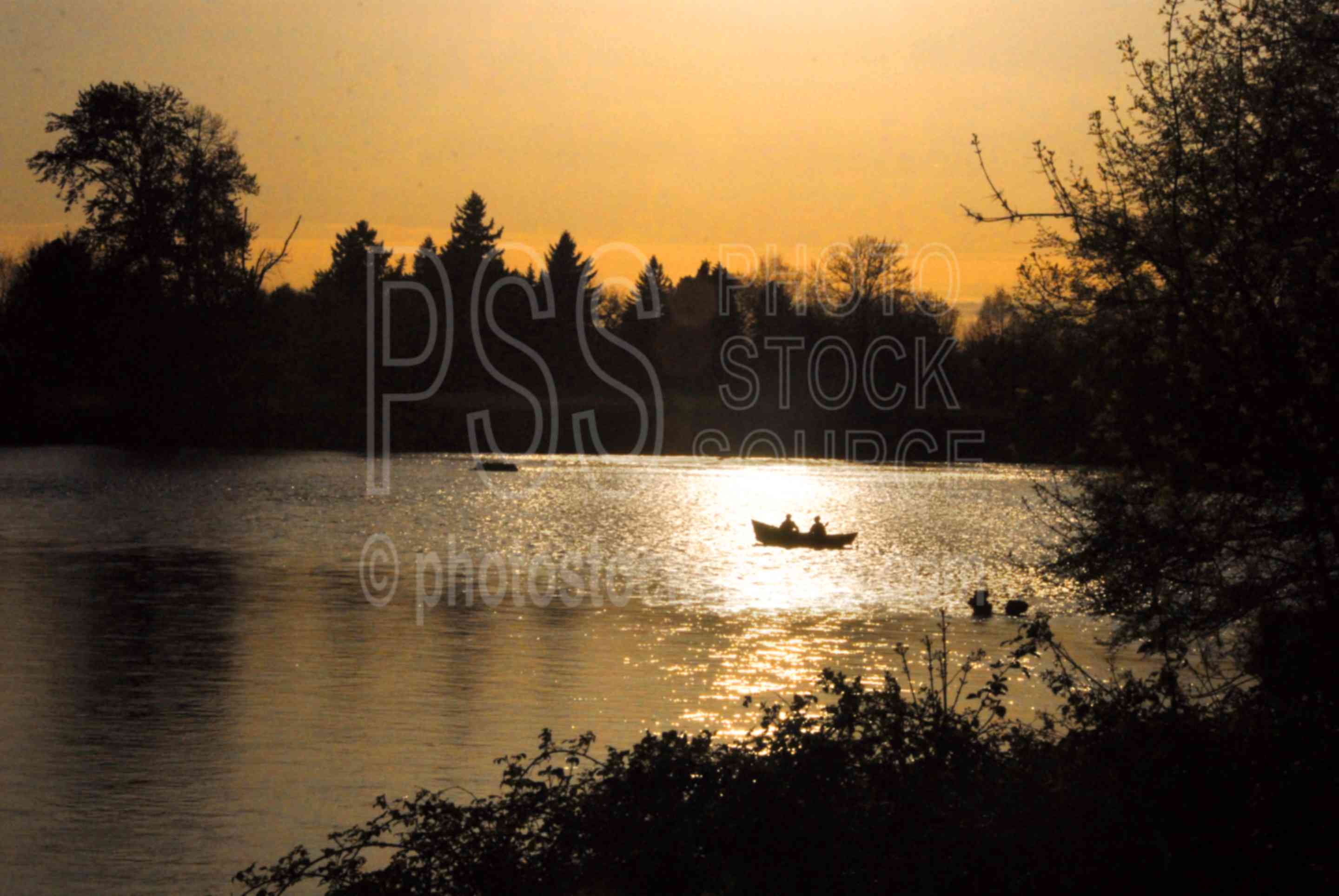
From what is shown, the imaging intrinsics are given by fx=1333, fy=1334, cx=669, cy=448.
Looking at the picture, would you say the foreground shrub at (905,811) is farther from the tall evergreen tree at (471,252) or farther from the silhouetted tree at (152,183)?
the tall evergreen tree at (471,252)

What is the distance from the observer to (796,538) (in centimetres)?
4978

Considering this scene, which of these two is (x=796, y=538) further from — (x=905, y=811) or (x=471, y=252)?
(x=471, y=252)

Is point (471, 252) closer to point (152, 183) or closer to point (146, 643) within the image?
point (152, 183)

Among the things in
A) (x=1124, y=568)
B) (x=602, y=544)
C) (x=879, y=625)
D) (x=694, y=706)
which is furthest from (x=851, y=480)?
(x=1124, y=568)

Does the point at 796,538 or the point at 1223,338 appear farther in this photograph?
the point at 796,538

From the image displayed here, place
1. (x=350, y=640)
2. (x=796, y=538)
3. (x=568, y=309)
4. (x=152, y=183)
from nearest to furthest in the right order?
(x=350, y=640) < (x=796, y=538) < (x=152, y=183) < (x=568, y=309)

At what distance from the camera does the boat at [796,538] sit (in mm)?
48906

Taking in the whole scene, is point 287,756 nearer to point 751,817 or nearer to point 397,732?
point 397,732

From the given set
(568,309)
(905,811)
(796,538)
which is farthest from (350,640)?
(568,309)

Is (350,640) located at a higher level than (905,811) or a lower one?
lower

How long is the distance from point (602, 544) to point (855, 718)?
40.7 m

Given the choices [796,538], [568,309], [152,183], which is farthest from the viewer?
[568,309]

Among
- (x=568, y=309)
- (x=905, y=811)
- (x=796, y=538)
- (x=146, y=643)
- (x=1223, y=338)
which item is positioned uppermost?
(x=568, y=309)

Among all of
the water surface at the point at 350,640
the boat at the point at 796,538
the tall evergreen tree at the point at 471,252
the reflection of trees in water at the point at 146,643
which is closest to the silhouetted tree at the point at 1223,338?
the water surface at the point at 350,640
